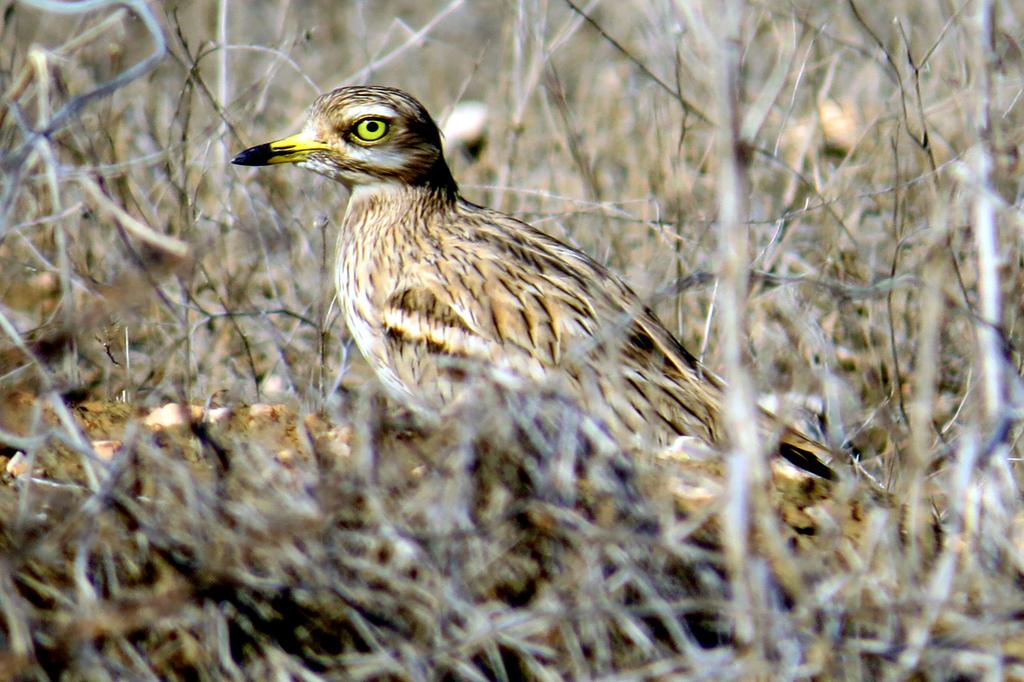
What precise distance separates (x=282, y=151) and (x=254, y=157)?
112mm

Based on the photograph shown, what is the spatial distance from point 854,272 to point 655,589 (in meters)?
2.14

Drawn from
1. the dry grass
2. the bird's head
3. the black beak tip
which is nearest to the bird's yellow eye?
the bird's head

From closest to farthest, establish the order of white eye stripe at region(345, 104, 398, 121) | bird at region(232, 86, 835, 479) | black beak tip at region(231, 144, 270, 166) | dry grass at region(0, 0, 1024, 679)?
dry grass at region(0, 0, 1024, 679), bird at region(232, 86, 835, 479), black beak tip at region(231, 144, 270, 166), white eye stripe at region(345, 104, 398, 121)

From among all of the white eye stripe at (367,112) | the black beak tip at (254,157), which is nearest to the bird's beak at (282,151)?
the black beak tip at (254,157)

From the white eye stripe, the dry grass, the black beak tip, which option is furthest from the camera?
the white eye stripe

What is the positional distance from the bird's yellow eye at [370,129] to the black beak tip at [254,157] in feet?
0.84

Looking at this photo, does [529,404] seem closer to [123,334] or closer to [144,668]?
[144,668]

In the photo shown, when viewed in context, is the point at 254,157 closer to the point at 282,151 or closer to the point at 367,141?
the point at 282,151

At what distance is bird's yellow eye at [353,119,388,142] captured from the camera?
4.31 metres

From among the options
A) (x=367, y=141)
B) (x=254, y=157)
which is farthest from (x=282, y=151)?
(x=367, y=141)

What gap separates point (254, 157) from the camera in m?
4.16

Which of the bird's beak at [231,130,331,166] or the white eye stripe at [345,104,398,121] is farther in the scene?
the white eye stripe at [345,104,398,121]

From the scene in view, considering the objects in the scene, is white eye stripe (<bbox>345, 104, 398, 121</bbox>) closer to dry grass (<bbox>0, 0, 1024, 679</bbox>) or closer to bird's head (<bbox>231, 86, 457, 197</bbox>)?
bird's head (<bbox>231, 86, 457, 197</bbox>)

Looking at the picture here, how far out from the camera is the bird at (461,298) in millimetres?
3604
